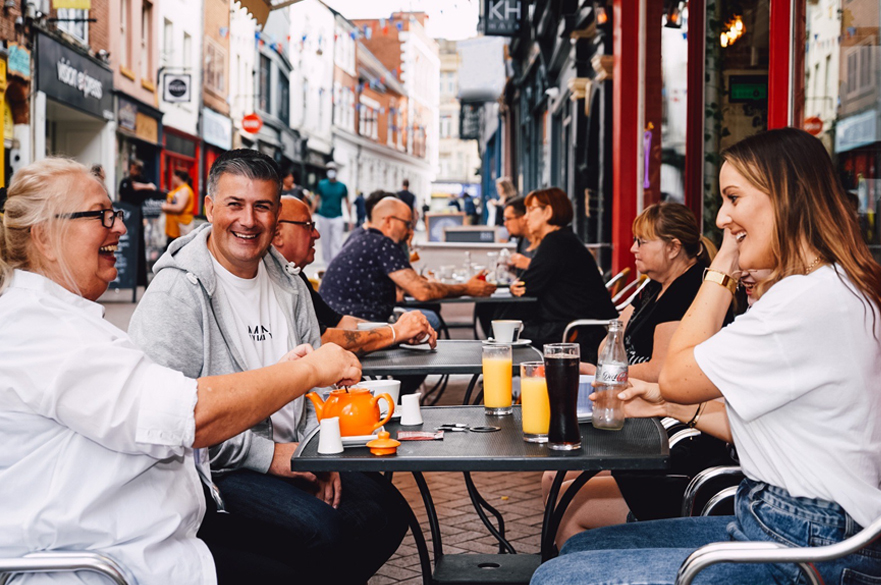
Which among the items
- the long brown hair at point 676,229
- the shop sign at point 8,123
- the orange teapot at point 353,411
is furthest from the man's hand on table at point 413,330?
the shop sign at point 8,123

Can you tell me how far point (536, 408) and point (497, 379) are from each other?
34 cm

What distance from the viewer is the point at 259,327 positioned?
8.85ft

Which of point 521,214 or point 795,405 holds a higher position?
point 521,214

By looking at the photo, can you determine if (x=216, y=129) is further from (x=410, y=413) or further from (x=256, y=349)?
(x=410, y=413)

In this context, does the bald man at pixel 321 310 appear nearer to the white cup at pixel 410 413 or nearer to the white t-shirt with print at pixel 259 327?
the white t-shirt with print at pixel 259 327

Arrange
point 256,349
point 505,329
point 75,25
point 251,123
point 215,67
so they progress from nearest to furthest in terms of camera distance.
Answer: point 256,349 → point 505,329 → point 75,25 → point 215,67 → point 251,123

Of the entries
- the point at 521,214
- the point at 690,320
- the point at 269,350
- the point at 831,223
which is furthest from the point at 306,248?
the point at 521,214

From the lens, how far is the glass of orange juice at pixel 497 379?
245 cm

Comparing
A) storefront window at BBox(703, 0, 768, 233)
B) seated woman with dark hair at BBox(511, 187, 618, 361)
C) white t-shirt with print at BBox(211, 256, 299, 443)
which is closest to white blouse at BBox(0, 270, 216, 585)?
white t-shirt with print at BBox(211, 256, 299, 443)

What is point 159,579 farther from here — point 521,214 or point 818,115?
point 521,214

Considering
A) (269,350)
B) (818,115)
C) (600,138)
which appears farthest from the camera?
(600,138)

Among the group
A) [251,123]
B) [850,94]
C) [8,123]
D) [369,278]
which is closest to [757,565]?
[850,94]

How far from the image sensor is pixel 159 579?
5.59ft

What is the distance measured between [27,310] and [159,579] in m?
0.54
